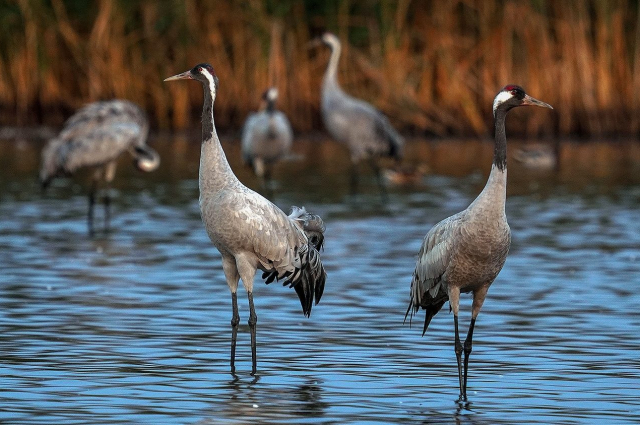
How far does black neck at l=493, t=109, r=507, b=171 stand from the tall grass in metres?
15.3

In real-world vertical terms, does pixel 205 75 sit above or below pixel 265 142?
above

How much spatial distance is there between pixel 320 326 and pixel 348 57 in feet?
52.6

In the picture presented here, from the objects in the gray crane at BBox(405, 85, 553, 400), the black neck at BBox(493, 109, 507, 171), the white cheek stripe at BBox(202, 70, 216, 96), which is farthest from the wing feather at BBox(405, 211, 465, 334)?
the white cheek stripe at BBox(202, 70, 216, 96)

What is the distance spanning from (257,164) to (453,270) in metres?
10.6

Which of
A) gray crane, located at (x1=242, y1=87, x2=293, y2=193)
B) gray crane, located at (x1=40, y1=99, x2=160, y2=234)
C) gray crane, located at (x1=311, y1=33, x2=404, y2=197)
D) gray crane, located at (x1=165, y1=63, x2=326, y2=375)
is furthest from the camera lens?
gray crane, located at (x1=311, y1=33, x2=404, y2=197)

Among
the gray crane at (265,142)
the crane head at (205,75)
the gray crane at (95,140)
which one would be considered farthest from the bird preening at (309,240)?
the gray crane at (265,142)

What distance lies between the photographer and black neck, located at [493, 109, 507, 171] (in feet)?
24.3

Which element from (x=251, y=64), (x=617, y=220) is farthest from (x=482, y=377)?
(x=251, y=64)

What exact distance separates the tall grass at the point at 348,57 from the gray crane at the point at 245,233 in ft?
49.1

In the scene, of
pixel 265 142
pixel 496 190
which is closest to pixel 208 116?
pixel 496 190

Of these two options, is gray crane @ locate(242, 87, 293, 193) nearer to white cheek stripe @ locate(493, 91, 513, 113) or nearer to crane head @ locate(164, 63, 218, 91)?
crane head @ locate(164, 63, 218, 91)

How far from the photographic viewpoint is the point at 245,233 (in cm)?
784

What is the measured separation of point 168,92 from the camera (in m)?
25.7

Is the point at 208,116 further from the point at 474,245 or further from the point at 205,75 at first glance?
the point at 474,245
